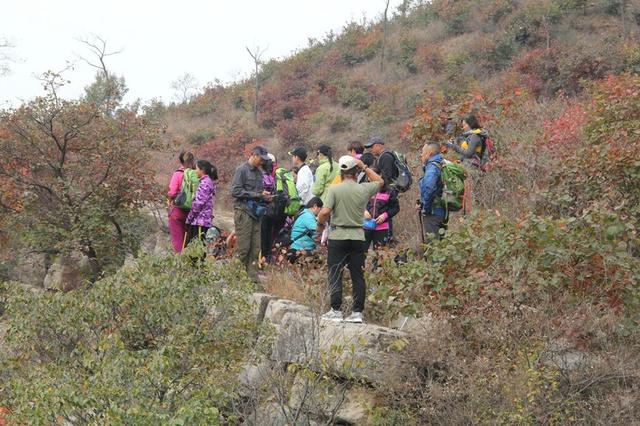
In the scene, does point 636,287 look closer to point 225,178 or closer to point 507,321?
point 507,321

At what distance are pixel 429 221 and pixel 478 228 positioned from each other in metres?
1.01

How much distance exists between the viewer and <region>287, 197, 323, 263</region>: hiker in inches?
419

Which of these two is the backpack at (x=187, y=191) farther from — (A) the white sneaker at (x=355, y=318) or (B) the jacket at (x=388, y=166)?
(A) the white sneaker at (x=355, y=318)

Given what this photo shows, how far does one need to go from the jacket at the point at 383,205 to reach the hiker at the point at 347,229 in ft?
4.09

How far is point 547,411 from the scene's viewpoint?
7074 mm

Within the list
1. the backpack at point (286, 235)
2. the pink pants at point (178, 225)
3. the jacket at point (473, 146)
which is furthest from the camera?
the backpack at point (286, 235)

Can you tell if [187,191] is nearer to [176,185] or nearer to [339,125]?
[176,185]

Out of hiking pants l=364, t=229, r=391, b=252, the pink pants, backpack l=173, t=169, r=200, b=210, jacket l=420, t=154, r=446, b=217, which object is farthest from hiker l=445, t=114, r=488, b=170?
the pink pants

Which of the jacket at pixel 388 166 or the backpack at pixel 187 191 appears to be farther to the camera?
the backpack at pixel 187 191

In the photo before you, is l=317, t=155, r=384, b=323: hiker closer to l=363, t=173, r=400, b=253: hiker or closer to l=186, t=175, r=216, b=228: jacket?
l=363, t=173, r=400, b=253: hiker

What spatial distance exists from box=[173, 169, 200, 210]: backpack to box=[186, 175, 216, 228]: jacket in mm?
90

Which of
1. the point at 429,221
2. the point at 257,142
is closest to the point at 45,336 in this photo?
the point at 429,221

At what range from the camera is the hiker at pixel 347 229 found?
8117 mm

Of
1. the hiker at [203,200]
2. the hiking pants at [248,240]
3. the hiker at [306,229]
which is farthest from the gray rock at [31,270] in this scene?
the hiker at [306,229]
